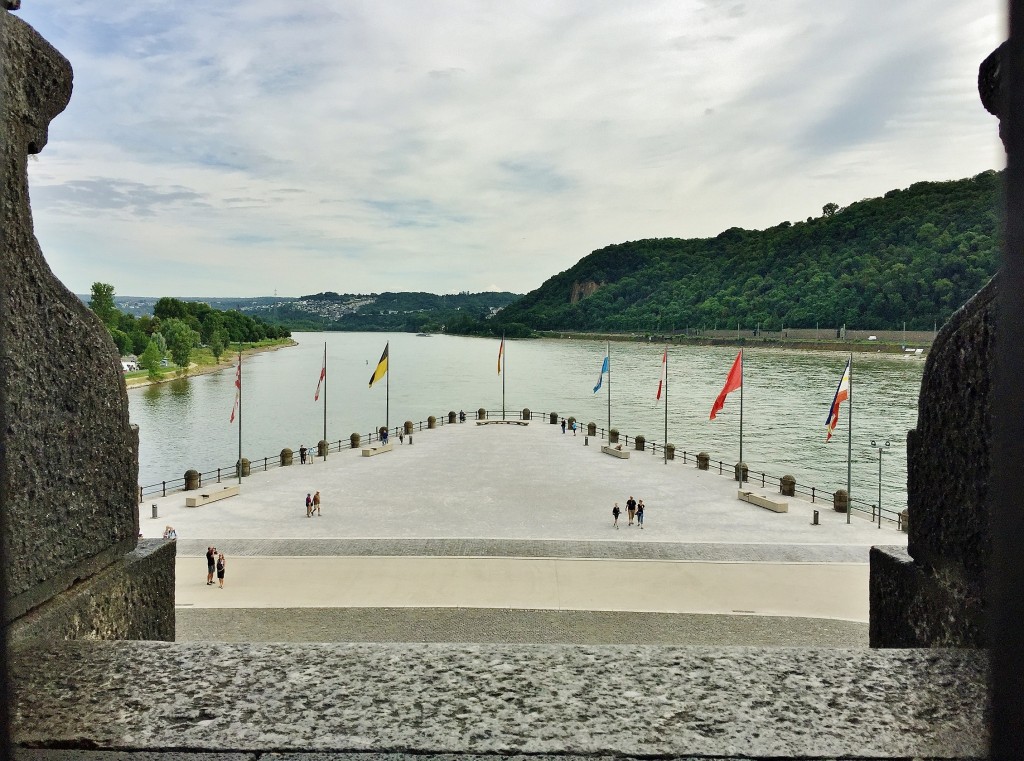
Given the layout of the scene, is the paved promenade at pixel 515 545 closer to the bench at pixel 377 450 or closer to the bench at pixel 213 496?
the bench at pixel 213 496

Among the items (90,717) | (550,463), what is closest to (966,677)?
(90,717)

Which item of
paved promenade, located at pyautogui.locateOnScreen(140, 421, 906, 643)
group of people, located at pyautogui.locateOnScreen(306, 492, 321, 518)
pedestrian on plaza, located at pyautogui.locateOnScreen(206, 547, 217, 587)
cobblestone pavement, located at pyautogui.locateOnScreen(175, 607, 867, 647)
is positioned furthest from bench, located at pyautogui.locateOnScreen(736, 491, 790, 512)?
pedestrian on plaza, located at pyautogui.locateOnScreen(206, 547, 217, 587)

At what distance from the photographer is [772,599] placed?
13.0m

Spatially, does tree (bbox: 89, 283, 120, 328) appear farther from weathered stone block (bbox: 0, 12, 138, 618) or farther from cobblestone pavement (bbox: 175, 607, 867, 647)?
weathered stone block (bbox: 0, 12, 138, 618)

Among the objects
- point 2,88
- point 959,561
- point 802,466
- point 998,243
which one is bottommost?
point 802,466

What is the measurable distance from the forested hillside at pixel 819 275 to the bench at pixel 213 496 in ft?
119

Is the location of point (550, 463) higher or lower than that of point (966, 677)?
lower

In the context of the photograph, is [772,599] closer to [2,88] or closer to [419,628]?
[419,628]

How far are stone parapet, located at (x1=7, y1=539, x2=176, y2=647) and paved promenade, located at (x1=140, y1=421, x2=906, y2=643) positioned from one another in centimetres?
802

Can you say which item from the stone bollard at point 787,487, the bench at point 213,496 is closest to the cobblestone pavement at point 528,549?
the bench at point 213,496

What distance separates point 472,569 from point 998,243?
13565mm

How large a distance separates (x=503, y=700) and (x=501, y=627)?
972cm

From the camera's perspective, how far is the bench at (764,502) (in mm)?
21484

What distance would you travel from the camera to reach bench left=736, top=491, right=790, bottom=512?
21.5 meters
